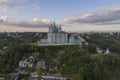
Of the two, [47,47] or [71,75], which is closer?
[71,75]

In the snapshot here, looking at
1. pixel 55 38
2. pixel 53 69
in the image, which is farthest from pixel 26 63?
pixel 55 38

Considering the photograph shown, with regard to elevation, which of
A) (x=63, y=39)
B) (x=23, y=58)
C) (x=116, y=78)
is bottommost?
(x=116, y=78)

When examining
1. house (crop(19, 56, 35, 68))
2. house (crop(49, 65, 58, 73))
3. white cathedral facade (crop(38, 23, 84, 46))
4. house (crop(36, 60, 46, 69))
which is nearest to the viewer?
house (crop(49, 65, 58, 73))

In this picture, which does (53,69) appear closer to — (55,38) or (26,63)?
(26,63)

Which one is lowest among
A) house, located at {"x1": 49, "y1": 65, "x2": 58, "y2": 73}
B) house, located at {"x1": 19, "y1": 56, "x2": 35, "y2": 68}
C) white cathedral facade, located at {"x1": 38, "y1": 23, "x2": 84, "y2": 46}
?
house, located at {"x1": 49, "y1": 65, "x2": 58, "y2": 73}

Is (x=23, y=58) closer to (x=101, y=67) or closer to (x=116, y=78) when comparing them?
(x=101, y=67)

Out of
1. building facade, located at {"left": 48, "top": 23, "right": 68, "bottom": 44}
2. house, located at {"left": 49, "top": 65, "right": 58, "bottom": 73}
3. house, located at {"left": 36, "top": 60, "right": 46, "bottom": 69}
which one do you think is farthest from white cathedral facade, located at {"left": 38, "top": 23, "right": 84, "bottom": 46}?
house, located at {"left": 49, "top": 65, "right": 58, "bottom": 73}

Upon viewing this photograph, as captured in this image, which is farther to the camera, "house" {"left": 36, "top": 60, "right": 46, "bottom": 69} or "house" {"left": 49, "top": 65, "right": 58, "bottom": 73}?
"house" {"left": 36, "top": 60, "right": 46, "bottom": 69}

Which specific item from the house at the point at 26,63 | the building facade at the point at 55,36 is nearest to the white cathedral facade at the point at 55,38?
the building facade at the point at 55,36

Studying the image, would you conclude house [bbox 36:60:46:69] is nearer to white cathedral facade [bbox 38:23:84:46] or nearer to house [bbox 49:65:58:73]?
house [bbox 49:65:58:73]

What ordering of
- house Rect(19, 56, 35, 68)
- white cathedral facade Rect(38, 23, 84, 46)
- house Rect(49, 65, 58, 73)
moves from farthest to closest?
white cathedral facade Rect(38, 23, 84, 46) → house Rect(19, 56, 35, 68) → house Rect(49, 65, 58, 73)

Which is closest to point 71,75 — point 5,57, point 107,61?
point 107,61
